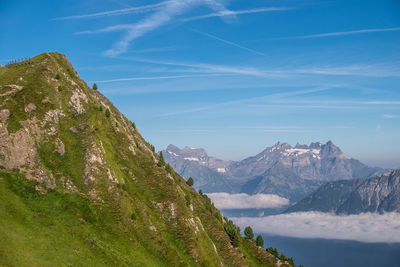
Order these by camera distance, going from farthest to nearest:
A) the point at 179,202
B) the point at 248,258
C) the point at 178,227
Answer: the point at 248,258 < the point at 179,202 < the point at 178,227

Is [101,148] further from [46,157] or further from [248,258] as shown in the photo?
[248,258]

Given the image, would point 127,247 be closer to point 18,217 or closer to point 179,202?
Answer: point 18,217

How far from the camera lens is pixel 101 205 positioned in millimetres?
101812

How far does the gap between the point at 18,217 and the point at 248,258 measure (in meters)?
116

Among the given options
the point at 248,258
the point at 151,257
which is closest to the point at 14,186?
the point at 151,257

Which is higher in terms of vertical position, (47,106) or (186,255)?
(47,106)

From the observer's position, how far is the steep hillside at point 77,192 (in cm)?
7844

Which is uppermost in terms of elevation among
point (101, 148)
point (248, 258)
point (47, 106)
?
point (47, 106)

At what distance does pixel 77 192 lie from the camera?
99938 mm

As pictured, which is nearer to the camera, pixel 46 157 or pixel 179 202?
pixel 46 157

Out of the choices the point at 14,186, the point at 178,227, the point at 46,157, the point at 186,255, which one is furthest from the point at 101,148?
the point at 186,255

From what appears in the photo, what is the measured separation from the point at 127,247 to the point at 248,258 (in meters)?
82.8

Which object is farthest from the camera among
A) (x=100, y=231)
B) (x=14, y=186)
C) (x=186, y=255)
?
(x=186, y=255)

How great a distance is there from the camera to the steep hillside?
78438 mm
